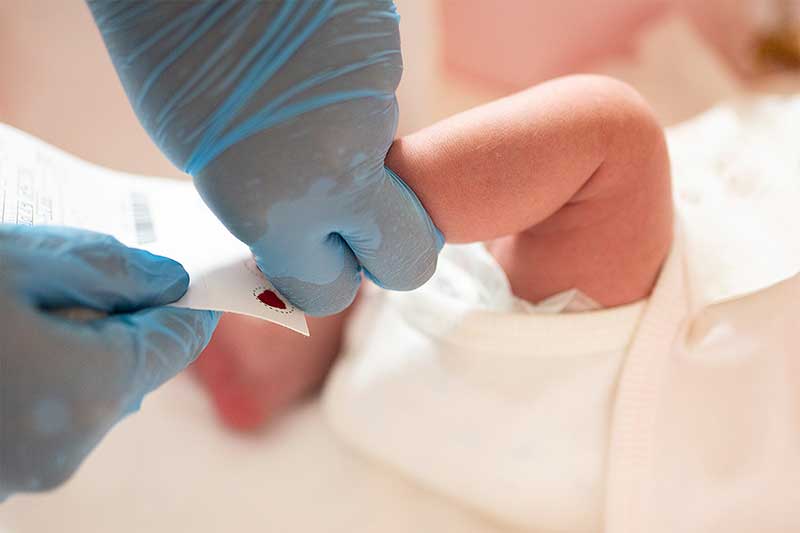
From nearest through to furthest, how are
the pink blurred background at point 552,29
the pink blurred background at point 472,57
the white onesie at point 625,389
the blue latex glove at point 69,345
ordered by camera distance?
the blue latex glove at point 69,345
the white onesie at point 625,389
the pink blurred background at point 472,57
the pink blurred background at point 552,29

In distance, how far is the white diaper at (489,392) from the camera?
0.64 m

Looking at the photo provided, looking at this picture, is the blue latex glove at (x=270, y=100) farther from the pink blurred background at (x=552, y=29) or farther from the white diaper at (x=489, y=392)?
the pink blurred background at (x=552, y=29)

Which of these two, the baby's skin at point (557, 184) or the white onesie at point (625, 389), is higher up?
the baby's skin at point (557, 184)

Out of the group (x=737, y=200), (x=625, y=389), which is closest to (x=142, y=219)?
(x=625, y=389)

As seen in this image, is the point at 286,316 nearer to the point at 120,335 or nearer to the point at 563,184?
the point at 120,335

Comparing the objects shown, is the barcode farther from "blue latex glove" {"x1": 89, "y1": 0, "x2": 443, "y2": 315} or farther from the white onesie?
the white onesie

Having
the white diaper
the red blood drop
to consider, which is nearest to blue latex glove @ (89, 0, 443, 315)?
the red blood drop

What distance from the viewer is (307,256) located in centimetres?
45

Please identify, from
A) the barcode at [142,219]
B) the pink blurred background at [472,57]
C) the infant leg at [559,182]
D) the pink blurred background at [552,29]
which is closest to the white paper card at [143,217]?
the barcode at [142,219]

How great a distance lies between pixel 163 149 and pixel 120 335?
0.38ft

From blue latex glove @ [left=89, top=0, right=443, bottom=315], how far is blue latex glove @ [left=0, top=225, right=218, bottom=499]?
76 millimetres

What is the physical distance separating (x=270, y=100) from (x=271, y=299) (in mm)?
154

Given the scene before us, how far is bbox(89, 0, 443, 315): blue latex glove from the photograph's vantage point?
38 centimetres

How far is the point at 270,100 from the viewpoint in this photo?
15.4 inches
